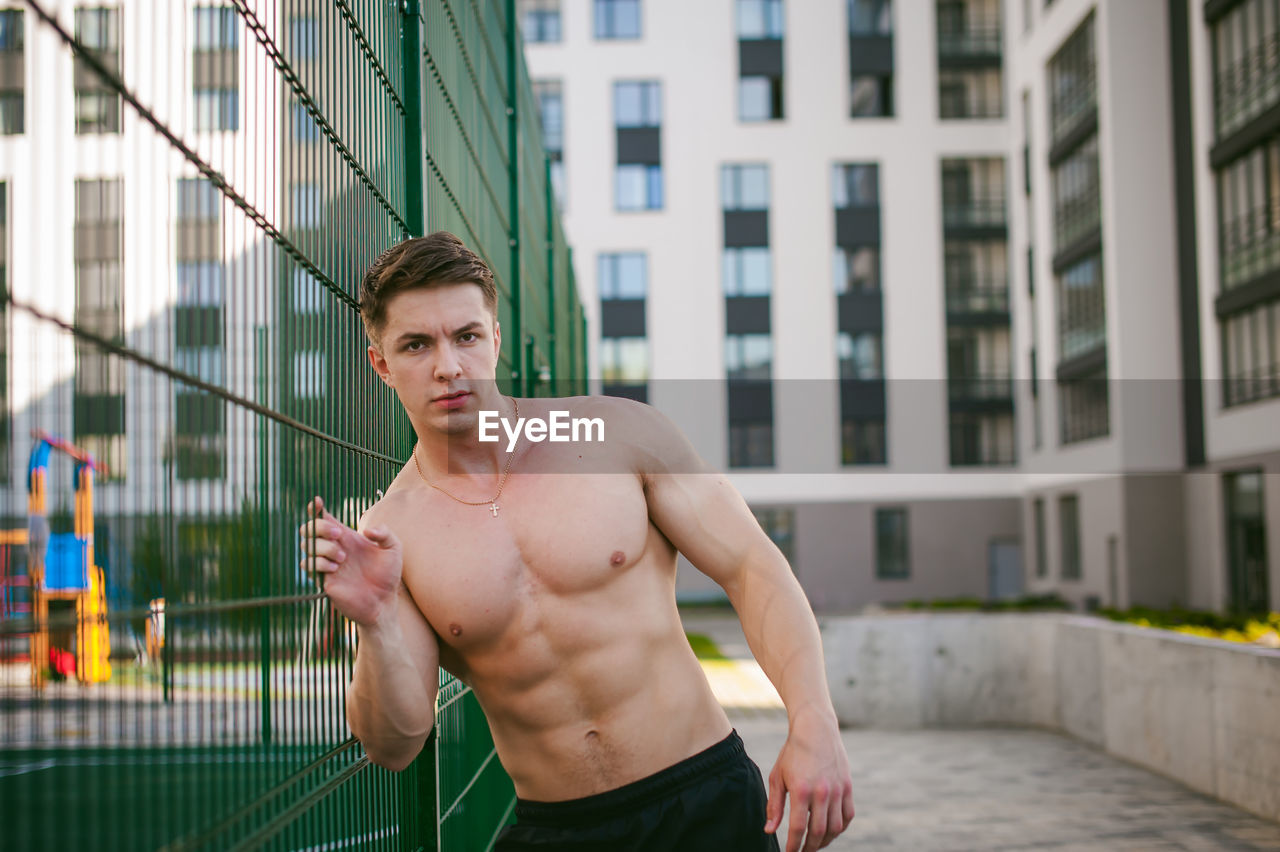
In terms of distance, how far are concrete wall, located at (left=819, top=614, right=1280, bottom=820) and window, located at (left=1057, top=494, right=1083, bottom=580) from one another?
Result: 1977 centimetres

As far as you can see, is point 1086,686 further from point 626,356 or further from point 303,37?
point 626,356

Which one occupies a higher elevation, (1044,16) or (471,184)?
(1044,16)

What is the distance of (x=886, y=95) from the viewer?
38.9 m

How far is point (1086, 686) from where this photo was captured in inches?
442

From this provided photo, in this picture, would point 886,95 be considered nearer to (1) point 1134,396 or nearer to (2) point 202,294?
(1) point 1134,396

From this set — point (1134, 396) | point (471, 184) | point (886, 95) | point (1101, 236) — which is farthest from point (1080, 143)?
point (471, 184)

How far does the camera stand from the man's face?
2.41 meters

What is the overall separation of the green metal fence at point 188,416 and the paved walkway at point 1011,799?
225 inches

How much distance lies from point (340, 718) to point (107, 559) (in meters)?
1.15

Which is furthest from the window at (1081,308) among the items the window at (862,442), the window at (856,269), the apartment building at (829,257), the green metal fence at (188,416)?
the green metal fence at (188,416)

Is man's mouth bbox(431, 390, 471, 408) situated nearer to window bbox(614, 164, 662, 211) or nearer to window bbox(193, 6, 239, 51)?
window bbox(193, 6, 239, 51)

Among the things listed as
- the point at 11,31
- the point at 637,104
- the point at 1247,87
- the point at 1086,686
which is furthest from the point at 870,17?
the point at 11,31

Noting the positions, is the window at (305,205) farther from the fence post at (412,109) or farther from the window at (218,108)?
the fence post at (412,109)

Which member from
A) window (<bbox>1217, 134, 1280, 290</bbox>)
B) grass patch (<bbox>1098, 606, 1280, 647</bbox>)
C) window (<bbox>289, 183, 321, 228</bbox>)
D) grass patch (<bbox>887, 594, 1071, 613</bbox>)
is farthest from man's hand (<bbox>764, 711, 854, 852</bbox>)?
window (<bbox>1217, 134, 1280, 290</bbox>)
